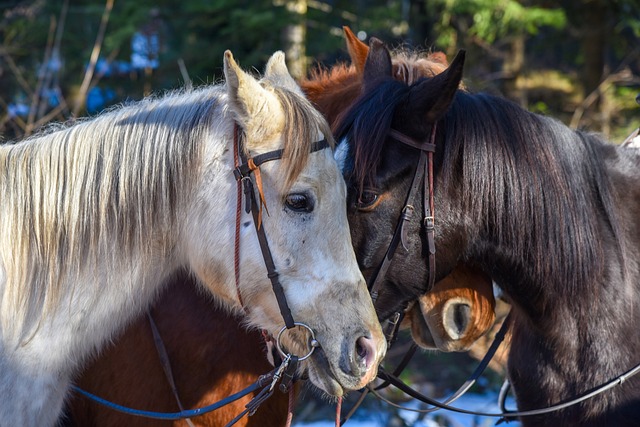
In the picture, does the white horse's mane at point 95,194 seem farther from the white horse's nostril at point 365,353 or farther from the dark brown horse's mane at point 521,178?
the white horse's nostril at point 365,353

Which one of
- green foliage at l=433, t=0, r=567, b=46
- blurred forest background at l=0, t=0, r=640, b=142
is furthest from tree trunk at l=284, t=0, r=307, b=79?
green foliage at l=433, t=0, r=567, b=46

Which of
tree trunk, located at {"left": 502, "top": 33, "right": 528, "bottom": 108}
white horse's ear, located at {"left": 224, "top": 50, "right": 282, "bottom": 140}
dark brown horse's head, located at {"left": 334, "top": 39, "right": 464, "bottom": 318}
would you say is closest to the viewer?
white horse's ear, located at {"left": 224, "top": 50, "right": 282, "bottom": 140}

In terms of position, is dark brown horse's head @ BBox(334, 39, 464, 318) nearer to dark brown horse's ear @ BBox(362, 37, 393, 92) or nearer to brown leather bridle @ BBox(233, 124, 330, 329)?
dark brown horse's ear @ BBox(362, 37, 393, 92)

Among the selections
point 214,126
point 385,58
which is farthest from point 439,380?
point 214,126

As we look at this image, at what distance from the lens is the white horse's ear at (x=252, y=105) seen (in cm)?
227

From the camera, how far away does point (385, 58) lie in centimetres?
298

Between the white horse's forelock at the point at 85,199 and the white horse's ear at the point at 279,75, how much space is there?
26 centimetres

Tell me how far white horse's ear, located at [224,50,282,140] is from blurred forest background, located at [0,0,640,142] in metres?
3.74

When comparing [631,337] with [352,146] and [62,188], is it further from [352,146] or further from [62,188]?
[62,188]

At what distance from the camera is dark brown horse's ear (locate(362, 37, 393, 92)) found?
2.92 m

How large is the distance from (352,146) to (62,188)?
986mm

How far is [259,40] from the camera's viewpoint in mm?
7195

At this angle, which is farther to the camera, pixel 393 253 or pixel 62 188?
pixel 393 253

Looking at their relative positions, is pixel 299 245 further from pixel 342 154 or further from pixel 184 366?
pixel 184 366
